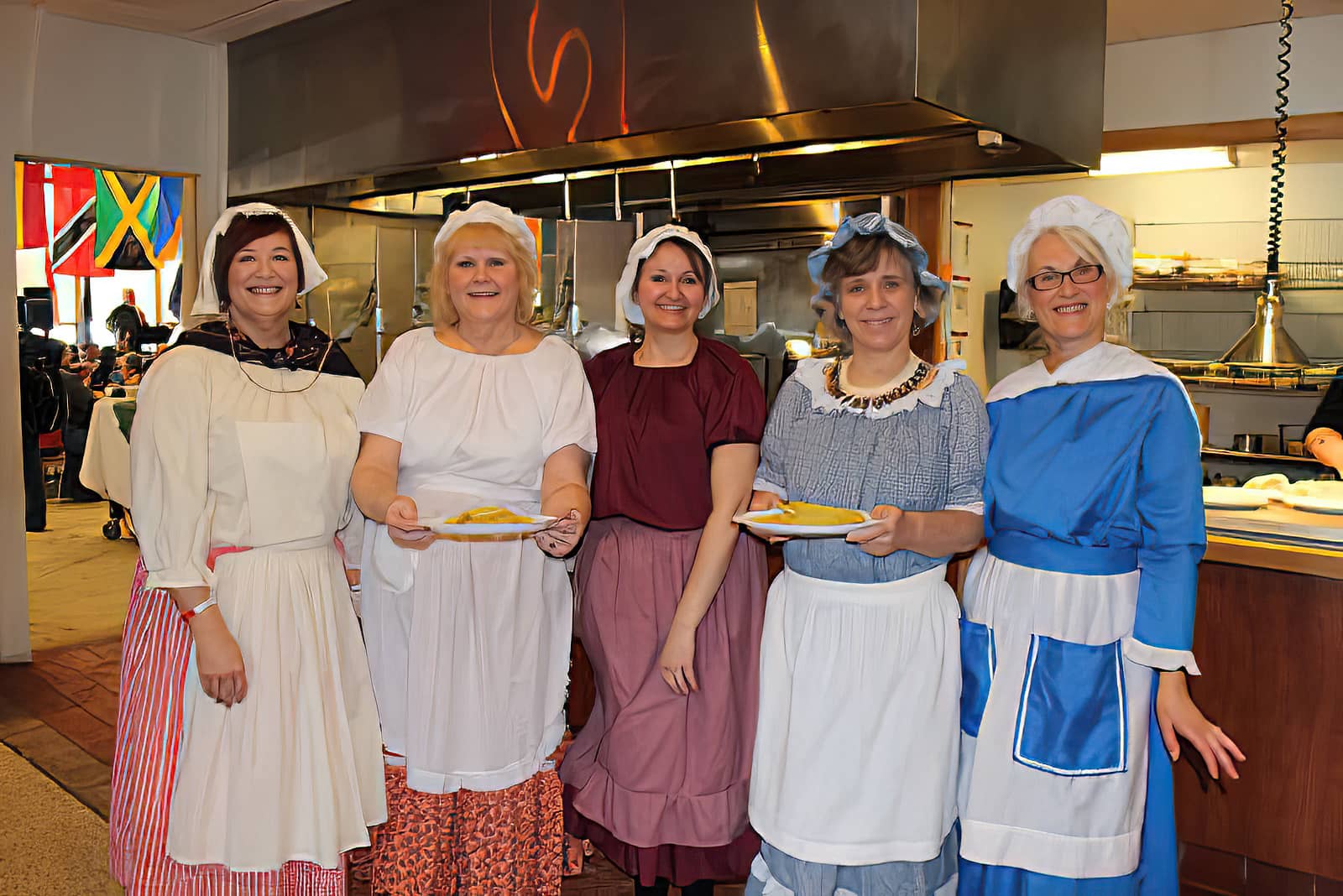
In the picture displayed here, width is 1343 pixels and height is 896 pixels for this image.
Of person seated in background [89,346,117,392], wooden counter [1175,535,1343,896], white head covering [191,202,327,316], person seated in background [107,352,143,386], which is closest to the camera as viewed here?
white head covering [191,202,327,316]

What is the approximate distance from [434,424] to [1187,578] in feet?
5.19

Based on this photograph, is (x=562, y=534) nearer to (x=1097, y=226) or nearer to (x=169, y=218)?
(x=1097, y=226)

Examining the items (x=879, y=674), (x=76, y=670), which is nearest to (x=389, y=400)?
(x=879, y=674)

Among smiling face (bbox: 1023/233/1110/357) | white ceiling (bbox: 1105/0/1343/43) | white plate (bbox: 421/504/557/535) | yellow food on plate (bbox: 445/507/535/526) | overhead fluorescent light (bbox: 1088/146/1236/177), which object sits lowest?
white plate (bbox: 421/504/557/535)

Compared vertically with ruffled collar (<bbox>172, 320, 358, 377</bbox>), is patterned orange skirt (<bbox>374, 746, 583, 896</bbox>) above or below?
below

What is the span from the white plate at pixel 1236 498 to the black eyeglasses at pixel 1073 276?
1.13 meters

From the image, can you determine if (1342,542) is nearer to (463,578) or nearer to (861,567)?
(861,567)

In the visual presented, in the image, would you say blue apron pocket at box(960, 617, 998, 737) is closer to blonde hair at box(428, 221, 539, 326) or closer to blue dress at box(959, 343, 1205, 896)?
blue dress at box(959, 343, 1205, 896)

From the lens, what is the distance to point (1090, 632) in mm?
1992

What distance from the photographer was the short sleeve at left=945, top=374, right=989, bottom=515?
2074mm

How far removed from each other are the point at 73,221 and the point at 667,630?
470cm

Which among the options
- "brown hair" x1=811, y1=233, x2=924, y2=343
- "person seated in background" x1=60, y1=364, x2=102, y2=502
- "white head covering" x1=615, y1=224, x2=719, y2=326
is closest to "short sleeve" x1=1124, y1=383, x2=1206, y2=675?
"brown hair" x1=811, y1=233, x2=924, y2=343

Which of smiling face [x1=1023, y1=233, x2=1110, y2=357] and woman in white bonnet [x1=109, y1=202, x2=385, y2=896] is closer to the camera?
smiling face [x1=1023, y1=233, x2=1110, y2=357]

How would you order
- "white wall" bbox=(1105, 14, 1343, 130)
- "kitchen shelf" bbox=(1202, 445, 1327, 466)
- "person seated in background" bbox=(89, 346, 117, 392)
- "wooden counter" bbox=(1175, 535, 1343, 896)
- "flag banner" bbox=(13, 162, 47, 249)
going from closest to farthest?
"wooden counter" bbox=(1175, 535, 1343, 896) → "white wall" bbox=(1105, 14, 1343, 130) → "flag banner" bbox=(13, 162, 47, 249) → "kitchen shelf" bbox=(1202, 445, 1327, 466) → "person seated in background" bbox=(89, 346, 117, 392)
